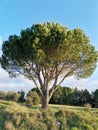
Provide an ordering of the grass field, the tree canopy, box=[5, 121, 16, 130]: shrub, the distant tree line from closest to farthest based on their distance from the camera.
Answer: box=[5, 121, 16, 130]: shrub
the grass field
the tree canopy
the distant tree line

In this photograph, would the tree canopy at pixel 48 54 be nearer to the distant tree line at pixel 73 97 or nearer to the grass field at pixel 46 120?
the grass field at pixel 46 120

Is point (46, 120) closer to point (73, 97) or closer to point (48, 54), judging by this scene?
point (48, 54)

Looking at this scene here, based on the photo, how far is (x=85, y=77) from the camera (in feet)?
99.7

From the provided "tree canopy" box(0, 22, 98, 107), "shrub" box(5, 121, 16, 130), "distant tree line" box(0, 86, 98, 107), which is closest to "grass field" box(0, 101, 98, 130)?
"shrub" box(5, 121, 16, 130)

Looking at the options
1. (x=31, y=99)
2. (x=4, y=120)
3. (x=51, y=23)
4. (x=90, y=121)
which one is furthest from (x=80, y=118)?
(x=31, y=99)

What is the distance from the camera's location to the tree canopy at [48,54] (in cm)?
2616

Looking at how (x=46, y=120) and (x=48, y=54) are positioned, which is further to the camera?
(x=48, y=54)

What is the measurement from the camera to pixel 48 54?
26.8 metres

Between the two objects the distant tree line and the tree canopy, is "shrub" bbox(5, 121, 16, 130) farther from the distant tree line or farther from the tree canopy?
the distant tree line

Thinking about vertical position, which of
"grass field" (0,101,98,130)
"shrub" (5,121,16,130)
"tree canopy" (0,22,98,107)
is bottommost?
"shrub" (5,121,16,130)

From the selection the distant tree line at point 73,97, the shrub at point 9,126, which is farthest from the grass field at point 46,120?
the distant tree line at point 73,97

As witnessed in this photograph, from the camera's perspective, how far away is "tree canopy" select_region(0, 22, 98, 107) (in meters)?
26.2

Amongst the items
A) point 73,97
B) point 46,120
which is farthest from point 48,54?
point 73,97

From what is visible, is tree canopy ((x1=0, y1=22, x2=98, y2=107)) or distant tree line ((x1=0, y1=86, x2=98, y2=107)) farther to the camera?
distant tree line ((x1=0, y1=86, x2=98, y2=107))
